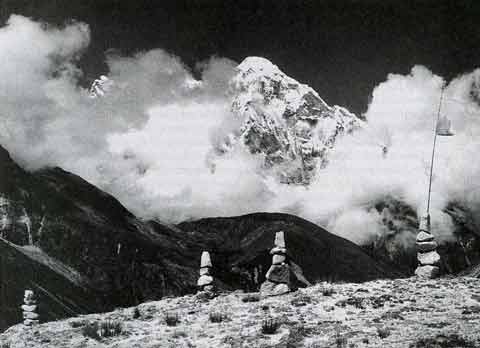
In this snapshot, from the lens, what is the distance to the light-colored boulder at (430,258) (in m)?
27.5

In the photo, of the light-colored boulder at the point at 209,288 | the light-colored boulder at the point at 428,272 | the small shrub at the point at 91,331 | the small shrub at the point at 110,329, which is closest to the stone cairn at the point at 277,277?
the light-colored boulder at the point at 209,288

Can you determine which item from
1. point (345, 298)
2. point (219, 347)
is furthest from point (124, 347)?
point (345, 298)

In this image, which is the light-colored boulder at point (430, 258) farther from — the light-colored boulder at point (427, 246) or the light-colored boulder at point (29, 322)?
the light-colored boulder at point (29, 322)

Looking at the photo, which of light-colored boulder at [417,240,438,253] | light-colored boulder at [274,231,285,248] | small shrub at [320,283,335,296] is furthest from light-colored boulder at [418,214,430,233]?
light-colored boulder at [274,231,285,248]

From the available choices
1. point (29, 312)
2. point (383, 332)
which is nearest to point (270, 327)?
point (383, 332)

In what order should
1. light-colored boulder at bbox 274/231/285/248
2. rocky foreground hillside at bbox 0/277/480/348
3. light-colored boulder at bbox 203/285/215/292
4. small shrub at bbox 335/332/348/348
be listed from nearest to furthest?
small shrub at bbox 335/332/348/348, rocky foreground hillside at bbox 0/277/480/348, light-colored boulder at bbox 274/231/285/248, light-colored boulder at bbox 203/285/215/292

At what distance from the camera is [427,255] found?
2777 cm

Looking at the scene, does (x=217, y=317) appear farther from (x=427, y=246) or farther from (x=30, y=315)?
(x=427, y=246)

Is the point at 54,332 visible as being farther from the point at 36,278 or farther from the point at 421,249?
the point at 36,278

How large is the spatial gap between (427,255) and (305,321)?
981cm

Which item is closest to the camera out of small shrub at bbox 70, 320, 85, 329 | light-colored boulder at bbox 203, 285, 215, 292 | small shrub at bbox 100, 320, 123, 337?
small shrub at bbox 100, 320, 123, 337

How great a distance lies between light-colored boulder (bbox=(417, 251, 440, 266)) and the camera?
27516mm

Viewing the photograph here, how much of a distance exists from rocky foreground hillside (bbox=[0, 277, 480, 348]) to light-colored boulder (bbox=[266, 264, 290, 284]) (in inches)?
46.3

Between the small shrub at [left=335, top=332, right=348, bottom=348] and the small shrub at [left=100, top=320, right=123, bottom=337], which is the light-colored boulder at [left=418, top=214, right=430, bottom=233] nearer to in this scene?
the small shrub at [left=335, top=332, right=348, bottom=348]
